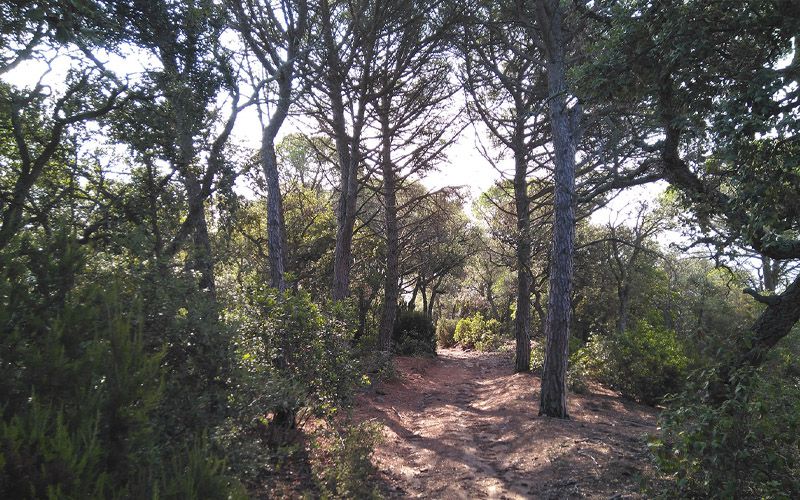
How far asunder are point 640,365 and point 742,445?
7.40 m

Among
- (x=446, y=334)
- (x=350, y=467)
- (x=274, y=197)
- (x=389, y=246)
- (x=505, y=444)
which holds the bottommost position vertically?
(x=505, y=444)

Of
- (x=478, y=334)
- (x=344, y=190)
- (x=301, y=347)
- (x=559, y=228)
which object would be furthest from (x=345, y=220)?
(x=478, y=334)

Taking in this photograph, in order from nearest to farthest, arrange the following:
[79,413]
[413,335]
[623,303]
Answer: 1. [79,413]
2. [623,303]
3. [413,335]

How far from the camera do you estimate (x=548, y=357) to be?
28.2 ft

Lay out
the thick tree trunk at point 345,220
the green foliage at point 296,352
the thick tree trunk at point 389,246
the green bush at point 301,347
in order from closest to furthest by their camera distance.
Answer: the green foliage at point 296,352 → the green bush at point 301,347 → the thick tree trunk at point 345,220 → the thick tree trunk at point 389,246

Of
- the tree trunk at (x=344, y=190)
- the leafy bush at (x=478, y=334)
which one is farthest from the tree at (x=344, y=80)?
the leafy bush at (x=478, y=334)

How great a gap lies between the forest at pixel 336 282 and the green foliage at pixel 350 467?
0.04 m

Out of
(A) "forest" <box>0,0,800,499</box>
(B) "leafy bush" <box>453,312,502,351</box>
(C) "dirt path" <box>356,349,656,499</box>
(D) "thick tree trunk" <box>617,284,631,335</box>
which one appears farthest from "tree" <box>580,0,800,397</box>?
(B) "leafy bush" <box>453,312,502,351</box>

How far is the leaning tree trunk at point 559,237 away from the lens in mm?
8516

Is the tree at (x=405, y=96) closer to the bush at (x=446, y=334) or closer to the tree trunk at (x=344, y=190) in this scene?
the tree trunk at (x=344, y=190)

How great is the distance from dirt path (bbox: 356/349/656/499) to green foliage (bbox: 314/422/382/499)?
41 centimetres

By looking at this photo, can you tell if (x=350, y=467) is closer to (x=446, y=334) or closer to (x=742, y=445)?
(x=742, y=445)

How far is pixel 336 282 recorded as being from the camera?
12477 millimetres

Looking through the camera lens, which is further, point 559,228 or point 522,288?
point 522,288
